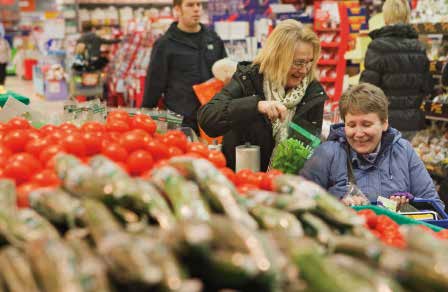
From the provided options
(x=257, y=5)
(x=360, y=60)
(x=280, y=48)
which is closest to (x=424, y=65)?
(x=360, y=60)

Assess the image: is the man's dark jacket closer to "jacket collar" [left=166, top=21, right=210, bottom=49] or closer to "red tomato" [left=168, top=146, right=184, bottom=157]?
"jacket collar" [left=166, top=21, right=210, bottom=49]

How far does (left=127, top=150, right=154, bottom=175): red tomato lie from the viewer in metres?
1.96

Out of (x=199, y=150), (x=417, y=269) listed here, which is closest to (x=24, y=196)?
(x=199, y=150)

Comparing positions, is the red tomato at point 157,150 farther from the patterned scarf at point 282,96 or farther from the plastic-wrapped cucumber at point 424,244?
the patterned scarf at point 282,96

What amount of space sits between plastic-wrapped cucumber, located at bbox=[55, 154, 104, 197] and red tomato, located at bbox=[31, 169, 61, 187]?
0.06 meters

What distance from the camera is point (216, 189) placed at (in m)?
1.63

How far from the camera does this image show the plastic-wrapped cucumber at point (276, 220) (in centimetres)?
157

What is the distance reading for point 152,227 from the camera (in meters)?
1.50

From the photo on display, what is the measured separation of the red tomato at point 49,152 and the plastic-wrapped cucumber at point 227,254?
76 cm

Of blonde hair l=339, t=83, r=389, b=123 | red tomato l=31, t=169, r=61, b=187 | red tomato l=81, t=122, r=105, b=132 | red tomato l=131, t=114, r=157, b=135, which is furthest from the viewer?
blonde hair l=339, t=83, r=389, b=123

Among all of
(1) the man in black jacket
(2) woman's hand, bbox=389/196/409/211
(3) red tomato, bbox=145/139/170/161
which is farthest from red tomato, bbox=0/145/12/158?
(1) the man in black jacket

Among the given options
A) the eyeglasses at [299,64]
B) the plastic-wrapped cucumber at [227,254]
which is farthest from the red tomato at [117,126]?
the eyeglasses at [299,64]

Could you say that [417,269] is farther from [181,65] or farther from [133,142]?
[181,65]

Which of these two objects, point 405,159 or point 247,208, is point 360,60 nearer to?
point 405,159
